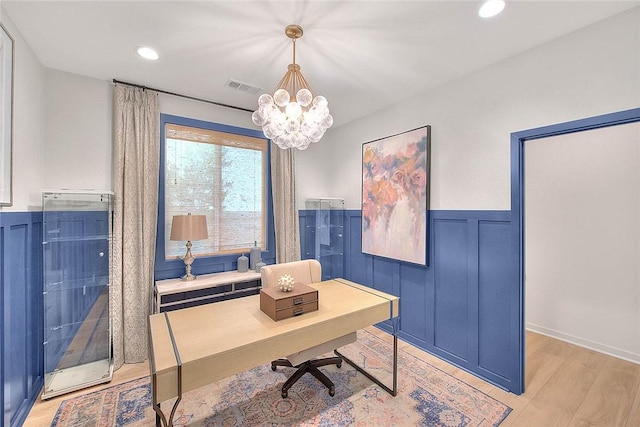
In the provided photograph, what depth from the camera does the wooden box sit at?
5.63 ft

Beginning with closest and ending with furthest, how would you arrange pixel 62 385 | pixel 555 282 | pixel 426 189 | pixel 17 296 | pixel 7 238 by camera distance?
pixel 7 238
pixel 17 296
pixel 62 385
pixel 426 189
pixel 555 282

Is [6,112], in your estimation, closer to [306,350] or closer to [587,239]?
[306,350]

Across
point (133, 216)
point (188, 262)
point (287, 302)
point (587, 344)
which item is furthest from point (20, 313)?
point (587, 344)

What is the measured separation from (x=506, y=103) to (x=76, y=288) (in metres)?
4.07

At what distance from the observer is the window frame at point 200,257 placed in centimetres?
290

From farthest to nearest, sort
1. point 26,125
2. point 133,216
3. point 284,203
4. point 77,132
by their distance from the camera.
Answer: point 284,203
point 133,216
point 77,132
point 26,125

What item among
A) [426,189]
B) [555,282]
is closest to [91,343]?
[426,189]

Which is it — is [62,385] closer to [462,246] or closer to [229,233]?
[229,233]

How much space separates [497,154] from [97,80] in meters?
3.77

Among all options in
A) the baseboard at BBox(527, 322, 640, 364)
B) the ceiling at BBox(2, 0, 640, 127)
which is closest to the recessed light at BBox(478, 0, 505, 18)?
the ceiling at BBox(2, 0, 640, 127)

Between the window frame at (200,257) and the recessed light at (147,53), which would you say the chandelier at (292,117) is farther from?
the window frame at (200,257)

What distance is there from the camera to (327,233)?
4047 mm

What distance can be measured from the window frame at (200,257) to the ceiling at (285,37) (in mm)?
469

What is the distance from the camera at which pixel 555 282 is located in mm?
3148
